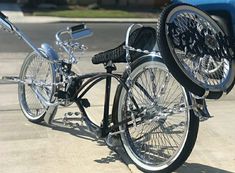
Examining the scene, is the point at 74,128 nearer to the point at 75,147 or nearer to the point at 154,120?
the point at 75,147

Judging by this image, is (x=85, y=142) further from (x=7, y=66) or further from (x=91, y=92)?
(x=7, y=66)

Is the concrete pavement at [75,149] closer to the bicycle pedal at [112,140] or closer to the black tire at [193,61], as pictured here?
the bicycle pedal at [112,140]

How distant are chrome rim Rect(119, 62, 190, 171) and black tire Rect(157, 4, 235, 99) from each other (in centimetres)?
29

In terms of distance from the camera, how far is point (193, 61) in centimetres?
403

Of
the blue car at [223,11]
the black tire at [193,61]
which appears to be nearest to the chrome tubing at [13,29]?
the black tire at [193,61]

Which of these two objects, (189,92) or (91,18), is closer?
(189,92)

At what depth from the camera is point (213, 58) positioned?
13.3ft

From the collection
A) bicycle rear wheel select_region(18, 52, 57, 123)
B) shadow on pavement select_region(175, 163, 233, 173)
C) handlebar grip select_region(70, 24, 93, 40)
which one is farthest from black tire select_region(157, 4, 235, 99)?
bicycle rear wheel select_region(18, 52, 57, 123)

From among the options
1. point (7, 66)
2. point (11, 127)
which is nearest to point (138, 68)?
point (11, 127)

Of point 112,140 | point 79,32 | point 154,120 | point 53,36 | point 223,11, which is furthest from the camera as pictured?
point 53,36

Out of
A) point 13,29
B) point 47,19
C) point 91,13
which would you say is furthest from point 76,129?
point 91,13

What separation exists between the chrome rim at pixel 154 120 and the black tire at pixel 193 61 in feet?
0.95

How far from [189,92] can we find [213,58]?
31 cm

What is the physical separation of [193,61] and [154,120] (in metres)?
0.64
